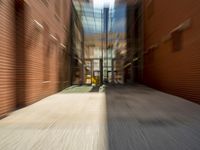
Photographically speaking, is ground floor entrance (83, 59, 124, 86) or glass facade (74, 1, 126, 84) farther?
ground floor entrance (83, 59, 124, 86)

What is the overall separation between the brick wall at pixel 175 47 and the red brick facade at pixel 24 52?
20.2 feet

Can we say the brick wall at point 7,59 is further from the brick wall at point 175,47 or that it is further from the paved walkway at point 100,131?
the brick wall at point 175,47

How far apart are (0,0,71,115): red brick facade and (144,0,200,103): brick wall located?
615cm

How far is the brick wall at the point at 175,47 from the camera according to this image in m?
8.80

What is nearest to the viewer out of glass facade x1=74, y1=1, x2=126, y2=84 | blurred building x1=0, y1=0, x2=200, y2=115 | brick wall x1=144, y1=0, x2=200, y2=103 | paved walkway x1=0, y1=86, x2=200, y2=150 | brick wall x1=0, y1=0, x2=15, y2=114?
paved walkway x1=0, y1=86, x2=200, y2=150

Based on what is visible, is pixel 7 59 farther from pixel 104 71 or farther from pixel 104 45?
pixel 104 45

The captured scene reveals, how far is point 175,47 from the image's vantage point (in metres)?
11.4

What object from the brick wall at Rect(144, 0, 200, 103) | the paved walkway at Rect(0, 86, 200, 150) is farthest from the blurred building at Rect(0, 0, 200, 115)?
the paved walkway at Rect(0, 86, 200, 150)

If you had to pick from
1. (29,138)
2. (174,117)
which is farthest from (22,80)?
(174,117)

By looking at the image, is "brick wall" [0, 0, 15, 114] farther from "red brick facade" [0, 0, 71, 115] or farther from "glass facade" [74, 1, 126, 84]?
"glass facade" [74, 1, 126, 84]

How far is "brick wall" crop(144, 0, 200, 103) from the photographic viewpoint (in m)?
8.80

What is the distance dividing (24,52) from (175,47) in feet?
23.9

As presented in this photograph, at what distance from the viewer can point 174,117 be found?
619 cm

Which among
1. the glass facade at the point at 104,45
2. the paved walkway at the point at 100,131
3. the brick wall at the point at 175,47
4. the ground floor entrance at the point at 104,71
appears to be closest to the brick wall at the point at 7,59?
the paved walkway at the point at 100,131
